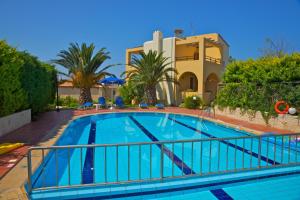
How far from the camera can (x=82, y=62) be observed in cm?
2439

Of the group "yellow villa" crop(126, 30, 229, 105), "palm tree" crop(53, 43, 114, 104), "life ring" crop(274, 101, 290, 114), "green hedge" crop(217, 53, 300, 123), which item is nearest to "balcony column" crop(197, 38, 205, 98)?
"yellow villa" crop(126, 30, 229, 105)

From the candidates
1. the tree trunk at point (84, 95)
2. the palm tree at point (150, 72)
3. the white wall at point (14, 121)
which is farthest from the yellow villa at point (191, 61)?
the white wall at point (14, 121)

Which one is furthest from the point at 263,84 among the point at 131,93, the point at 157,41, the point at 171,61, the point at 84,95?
the point at 157,41

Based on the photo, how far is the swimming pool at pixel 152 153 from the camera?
5992 millimetres

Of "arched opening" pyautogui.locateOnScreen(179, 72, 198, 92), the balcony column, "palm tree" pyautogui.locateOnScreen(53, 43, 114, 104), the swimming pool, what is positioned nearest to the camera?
the swimming pool

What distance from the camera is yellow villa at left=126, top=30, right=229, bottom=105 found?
88.4 feet

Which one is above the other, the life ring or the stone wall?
the life ring

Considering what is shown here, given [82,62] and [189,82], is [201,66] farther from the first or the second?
[82,62]

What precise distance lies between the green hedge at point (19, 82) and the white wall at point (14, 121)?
0.24 meters

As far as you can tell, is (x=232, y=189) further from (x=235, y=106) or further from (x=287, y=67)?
(x=235, y=106)

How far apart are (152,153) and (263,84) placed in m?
9.73

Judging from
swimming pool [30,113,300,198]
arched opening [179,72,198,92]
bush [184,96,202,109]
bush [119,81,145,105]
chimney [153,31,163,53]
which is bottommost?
swimming pool [30,113,300,198]

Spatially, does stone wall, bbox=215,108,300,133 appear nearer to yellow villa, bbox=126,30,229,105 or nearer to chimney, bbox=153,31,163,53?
yellow villa, bbox=126,30,229,105

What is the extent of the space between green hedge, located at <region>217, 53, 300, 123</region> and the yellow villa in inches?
297
